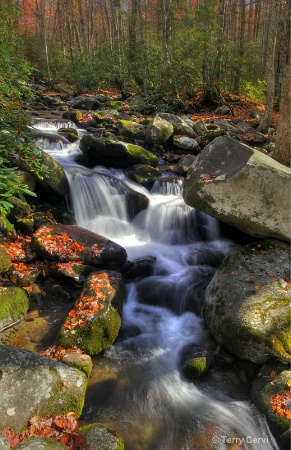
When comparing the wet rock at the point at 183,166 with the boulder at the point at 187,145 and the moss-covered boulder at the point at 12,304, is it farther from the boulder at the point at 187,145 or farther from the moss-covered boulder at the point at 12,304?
the moss-covered boulder at the point at 12,304

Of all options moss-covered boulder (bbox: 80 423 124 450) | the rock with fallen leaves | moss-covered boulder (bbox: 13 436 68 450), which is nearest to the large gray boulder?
the rock with fallen leaves

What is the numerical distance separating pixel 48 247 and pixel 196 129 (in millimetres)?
8567

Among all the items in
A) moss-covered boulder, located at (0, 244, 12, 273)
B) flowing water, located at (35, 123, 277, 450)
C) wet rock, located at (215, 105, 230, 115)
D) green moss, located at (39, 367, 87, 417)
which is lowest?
flowing water, located at (35, 123, 277, 450)

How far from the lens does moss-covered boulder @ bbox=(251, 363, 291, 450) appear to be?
146 inches

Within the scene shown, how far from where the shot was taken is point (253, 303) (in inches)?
190

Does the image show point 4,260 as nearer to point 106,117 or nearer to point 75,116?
point 75,116

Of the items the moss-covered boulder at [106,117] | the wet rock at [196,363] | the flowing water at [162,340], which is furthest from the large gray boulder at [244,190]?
the moss-covered boulder at [106,117]

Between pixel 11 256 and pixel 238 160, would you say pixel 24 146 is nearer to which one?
pixel 11 256

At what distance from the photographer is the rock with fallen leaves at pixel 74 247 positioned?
6.33m

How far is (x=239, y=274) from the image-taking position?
5.38 meters

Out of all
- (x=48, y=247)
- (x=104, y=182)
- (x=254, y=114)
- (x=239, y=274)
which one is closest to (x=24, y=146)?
(x=48, y=247)

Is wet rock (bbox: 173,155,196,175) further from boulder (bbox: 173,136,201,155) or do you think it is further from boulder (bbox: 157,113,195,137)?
boulder (bbox: 157,113,195,137)

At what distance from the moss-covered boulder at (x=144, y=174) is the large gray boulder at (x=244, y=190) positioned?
3552mm

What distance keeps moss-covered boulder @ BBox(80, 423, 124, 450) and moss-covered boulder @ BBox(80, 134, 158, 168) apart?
303 inches
